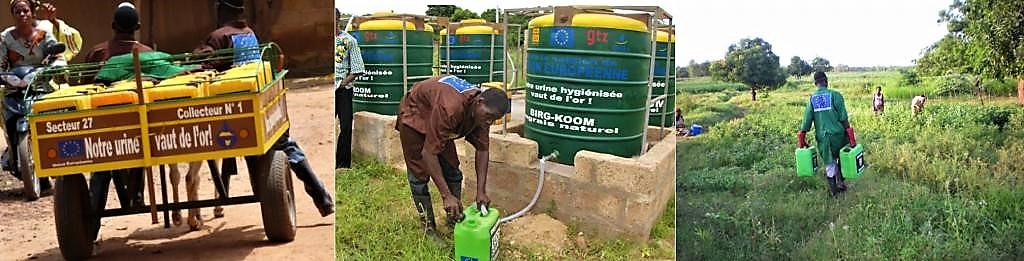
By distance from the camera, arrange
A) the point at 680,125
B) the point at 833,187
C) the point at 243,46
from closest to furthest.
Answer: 1. the point at 833,187
2. the point at 680,125
3. the point at 243,46

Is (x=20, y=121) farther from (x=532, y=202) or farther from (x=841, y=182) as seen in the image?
(x=841, y=182)

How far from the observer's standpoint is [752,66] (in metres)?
3.13

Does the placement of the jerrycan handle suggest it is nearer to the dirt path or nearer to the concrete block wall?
the concrete block wall

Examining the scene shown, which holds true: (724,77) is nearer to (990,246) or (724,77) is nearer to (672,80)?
(672,80)

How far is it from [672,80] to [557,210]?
61 centimetres

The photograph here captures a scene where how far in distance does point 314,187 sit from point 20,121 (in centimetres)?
213

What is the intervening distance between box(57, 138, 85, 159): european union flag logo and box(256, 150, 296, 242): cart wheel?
0.69 meters

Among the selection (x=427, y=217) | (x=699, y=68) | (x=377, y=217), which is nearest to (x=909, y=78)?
(x=699, y=68)

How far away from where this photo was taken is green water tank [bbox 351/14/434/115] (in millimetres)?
3012

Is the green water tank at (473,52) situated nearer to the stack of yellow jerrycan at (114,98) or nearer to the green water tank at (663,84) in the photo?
the green water tank at (663,84)

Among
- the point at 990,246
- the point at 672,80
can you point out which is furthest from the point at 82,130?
the point at 990,246

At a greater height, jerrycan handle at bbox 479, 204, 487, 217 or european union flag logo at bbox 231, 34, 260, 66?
european union flag logo at bbox 231, 34, 260, 66

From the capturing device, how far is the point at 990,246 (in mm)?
2918

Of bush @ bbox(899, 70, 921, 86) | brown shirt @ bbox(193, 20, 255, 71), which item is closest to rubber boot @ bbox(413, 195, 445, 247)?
brown shirt @ bbox(193, 20, 255, 71)
